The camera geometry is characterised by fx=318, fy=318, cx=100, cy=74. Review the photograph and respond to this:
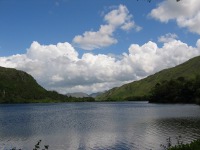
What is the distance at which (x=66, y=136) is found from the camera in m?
77.3

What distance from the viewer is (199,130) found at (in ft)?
255

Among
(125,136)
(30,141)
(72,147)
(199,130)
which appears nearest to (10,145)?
(30,141)

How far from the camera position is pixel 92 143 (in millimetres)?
65312

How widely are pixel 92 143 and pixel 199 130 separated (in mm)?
28827

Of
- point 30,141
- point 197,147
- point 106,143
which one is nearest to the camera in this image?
point 197,147

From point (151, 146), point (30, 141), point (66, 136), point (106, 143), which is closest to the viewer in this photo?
point (151, 146)

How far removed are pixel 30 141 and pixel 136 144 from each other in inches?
977

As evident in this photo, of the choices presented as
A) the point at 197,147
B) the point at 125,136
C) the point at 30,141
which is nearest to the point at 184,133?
the point at 125,136

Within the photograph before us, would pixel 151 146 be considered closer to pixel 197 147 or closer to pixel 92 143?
pixel 92 143

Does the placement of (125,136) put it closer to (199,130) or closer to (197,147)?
(199,130)

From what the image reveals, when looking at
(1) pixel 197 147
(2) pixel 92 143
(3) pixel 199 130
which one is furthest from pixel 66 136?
(1) pixel 197 147

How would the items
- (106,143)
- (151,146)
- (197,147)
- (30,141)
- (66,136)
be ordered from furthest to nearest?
(66,136)
(30,141)
(106,143)
(151,146)
(197,147)

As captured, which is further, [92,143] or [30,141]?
[30,141]

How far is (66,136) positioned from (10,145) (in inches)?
581
